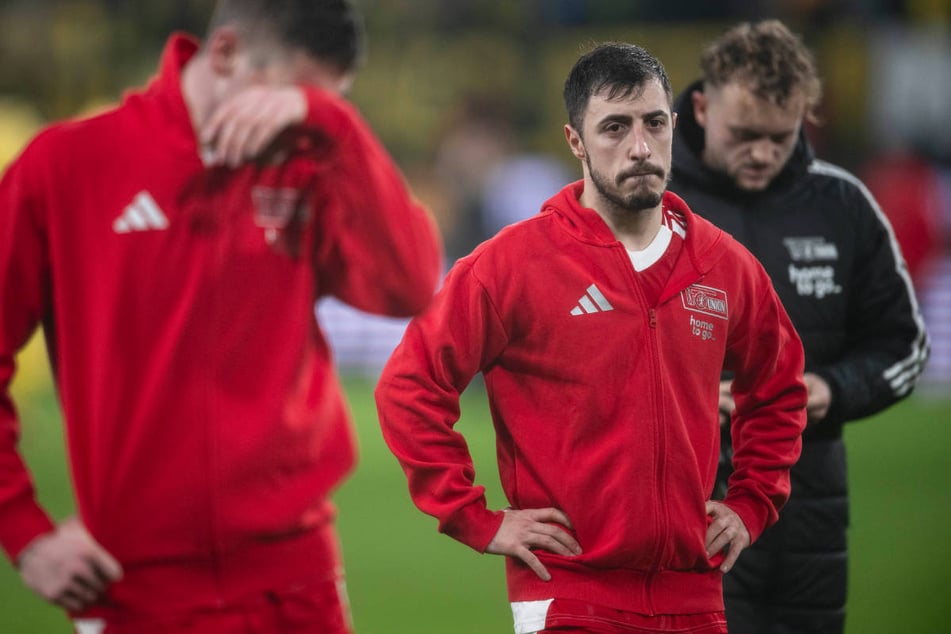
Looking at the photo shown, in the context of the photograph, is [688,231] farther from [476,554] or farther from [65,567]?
[476,554]

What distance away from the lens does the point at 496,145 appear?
1164 cm

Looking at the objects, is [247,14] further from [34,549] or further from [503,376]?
[34,549]

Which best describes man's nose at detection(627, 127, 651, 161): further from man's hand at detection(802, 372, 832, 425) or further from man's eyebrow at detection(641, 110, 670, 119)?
man's hand at detection(802, 372, 832, 425)

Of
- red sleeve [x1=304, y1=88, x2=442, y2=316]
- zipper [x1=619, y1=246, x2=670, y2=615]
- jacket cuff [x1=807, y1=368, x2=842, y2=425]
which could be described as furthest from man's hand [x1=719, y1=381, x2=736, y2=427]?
red sleeve [x1=304, y1=88, x2=442, y2=316]

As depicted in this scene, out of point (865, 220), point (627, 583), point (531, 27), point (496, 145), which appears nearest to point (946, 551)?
point (865, 220)

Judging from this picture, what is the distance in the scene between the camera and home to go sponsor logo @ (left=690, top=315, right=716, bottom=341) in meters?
2.19

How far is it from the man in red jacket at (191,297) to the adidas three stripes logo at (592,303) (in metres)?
0.29

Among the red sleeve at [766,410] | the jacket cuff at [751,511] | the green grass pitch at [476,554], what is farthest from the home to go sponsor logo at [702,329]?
the green grass pitch at [476,554]

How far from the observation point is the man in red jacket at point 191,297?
2057 millimetres

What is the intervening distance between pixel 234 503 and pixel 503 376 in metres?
0.54

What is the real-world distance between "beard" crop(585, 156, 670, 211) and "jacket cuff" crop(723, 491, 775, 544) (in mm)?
607

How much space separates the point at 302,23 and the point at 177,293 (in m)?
0.53

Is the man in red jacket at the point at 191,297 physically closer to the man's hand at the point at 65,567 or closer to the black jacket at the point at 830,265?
the man's hand at the point at 65,567

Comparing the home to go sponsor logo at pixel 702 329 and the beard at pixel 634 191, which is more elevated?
the beard at pixel 634 191
